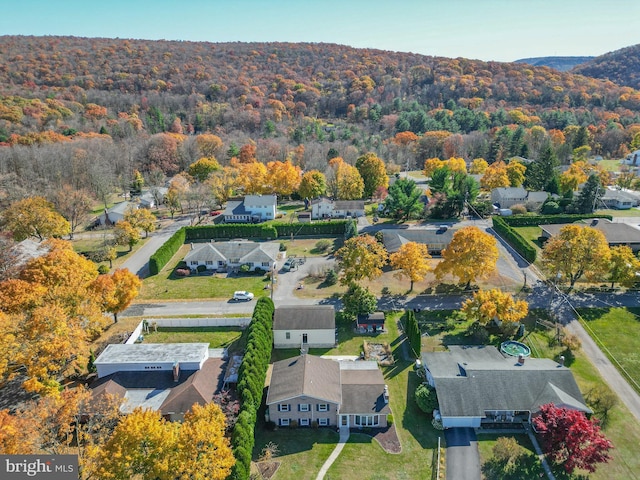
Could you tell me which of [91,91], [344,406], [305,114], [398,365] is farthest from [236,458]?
[91,91]

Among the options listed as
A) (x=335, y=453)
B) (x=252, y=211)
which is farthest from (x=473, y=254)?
(x=252, y=211)

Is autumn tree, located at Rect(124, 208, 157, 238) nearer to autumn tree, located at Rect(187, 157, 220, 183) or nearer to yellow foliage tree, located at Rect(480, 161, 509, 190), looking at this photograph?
autumn tree, located at Rect(187, 157, 220, 183)

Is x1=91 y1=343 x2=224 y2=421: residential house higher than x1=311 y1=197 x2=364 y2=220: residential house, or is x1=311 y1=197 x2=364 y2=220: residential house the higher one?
x1=311 y1=197 x2=364 y2=220: residential house

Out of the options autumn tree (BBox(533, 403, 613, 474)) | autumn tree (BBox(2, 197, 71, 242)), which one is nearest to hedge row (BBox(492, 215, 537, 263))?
autumn tree (BBox(533, 403, 613, 474))

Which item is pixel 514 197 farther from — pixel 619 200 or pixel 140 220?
pixel 140 220

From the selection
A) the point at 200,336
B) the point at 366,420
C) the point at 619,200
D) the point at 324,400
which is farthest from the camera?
the point at 619,200

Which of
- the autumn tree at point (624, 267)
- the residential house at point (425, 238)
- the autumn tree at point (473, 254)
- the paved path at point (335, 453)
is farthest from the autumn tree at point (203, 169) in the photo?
the autumn tree at point (624, 267)

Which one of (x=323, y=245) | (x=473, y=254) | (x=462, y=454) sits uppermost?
(x=473, y=254)
